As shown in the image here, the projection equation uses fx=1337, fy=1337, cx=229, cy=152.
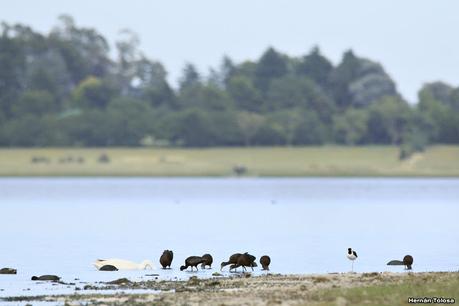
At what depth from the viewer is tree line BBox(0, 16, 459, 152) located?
162500mm

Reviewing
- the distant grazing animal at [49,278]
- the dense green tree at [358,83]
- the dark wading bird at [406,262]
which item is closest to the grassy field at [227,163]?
the dense green tree at [358,83]

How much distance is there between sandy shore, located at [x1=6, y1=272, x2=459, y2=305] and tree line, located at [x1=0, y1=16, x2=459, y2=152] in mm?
123823

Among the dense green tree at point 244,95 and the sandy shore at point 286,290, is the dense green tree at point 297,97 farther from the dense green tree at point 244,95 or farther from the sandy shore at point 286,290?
the sandy shore at point 286,290

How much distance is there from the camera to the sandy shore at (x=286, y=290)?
24.8 metres

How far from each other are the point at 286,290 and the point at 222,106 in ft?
491

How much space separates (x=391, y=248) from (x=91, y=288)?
613 inches

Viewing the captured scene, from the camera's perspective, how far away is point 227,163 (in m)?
153

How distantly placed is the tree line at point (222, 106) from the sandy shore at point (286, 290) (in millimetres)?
123823

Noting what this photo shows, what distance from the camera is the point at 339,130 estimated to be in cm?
16838

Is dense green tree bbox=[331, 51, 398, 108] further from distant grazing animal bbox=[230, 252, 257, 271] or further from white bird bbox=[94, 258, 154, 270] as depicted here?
distant grazing animal bbox=[230, 252, 257, 271]

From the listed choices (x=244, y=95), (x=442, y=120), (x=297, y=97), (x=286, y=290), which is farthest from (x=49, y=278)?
Answer: (x=244, y=95)

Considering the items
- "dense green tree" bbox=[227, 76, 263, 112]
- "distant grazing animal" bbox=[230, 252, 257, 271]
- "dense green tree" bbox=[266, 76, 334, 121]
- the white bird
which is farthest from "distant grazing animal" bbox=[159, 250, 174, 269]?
"dense green tree" bbox=[227, 76, 263, 112]

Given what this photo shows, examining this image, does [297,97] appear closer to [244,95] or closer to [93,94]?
[244,95]

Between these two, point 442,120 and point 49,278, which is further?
point 442,120
